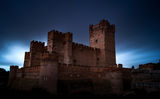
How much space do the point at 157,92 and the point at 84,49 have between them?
871 inches

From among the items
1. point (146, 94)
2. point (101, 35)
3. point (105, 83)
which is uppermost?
point (101, 35)

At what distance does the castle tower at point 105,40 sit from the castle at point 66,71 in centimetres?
67

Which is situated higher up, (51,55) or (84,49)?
(84,49)

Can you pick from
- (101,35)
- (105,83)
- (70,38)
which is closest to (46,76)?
(105,83)

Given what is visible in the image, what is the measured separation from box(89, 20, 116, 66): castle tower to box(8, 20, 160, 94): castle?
67 centimetres

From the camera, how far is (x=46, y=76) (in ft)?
45.1

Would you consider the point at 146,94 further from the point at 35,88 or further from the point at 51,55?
the point at 35,88

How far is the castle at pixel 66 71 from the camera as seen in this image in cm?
1420

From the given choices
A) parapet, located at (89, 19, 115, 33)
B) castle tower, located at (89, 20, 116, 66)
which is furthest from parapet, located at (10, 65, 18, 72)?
parapet, located at (89, 19, 115, 33)

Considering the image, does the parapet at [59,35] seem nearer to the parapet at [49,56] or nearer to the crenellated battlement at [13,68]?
the crenellated battlement at [13,68]

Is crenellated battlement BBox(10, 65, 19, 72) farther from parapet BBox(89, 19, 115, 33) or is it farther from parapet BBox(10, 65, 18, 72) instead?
parapet BBox(89, 19, 115, 33)

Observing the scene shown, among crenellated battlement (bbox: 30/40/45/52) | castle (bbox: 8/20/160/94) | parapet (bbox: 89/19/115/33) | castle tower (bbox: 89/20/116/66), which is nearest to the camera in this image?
castle (bbox: 8/20/160/94)

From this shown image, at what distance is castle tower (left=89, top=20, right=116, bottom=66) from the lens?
3203 centimetres

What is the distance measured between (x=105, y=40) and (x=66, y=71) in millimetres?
18810
